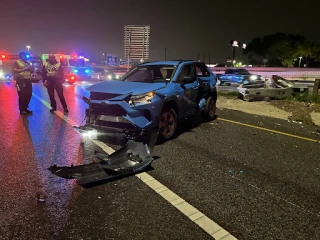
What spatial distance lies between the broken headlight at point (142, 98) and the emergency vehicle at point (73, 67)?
18234 mm

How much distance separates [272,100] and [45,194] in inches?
481

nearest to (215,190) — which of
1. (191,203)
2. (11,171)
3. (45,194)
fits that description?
(191,203)

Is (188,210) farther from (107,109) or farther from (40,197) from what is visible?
(107,109)

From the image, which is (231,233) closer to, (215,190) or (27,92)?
(215,190)

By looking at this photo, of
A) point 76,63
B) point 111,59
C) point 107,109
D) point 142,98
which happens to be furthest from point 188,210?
point 111,59

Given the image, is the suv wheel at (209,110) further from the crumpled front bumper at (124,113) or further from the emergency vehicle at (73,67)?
the emergency vehicle at (73,67)

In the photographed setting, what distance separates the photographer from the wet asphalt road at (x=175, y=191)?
106 inches

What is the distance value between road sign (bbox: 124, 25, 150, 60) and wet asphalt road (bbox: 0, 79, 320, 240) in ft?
60.4

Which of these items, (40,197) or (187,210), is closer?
(187,210)

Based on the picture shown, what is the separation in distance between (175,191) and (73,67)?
2179 centimetres

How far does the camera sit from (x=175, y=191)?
11.5 feet

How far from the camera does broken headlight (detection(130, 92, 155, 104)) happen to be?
5.25 meters

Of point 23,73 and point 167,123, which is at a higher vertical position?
point 23,73

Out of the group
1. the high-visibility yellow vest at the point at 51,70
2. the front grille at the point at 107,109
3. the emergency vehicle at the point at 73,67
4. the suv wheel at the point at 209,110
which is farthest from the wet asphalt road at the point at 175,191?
the emergency vehicle at the point at 73,67
